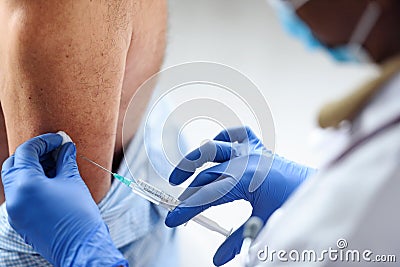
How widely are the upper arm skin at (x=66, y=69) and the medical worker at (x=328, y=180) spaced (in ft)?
0.18

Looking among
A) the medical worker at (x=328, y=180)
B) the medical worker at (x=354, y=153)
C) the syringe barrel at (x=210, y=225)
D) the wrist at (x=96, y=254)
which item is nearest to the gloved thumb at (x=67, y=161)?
the medical worker at (x=328, y=180)

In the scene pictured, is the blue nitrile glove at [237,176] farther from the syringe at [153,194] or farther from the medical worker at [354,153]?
the medical worker at [354,153]

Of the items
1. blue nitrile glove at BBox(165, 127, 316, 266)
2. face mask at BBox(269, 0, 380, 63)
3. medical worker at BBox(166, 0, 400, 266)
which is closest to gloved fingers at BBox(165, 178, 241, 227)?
blue nitrile glove at BBox(165, 127, 316, 266)

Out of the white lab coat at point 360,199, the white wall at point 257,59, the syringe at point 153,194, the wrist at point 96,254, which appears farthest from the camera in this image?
the white wall at point 257,59

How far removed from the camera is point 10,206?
32.2 inches

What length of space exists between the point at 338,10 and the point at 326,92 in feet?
2.07

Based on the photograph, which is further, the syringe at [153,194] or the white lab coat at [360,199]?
the syringe at [153,194]

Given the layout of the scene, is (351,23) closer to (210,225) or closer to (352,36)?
(352,36)

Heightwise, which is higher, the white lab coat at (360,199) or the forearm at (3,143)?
the white lab coat at (360,199)

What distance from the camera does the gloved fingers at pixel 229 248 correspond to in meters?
0.98

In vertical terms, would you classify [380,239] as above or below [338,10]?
below

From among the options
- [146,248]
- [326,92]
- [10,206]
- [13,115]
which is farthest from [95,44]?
[326,92]

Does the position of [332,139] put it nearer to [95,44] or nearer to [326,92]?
[95,44]

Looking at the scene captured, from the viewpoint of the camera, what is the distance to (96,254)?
0.80m
